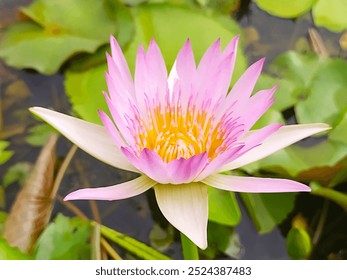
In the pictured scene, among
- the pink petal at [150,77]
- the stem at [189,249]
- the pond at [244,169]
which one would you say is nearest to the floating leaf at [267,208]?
the pond at [244,169]

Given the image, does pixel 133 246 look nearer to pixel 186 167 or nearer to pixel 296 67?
pixel 186 167

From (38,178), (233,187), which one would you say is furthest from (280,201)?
(38,178)

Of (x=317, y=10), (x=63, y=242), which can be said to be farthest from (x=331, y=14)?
(x=63, y=242)

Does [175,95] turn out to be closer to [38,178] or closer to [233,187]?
[233,187]

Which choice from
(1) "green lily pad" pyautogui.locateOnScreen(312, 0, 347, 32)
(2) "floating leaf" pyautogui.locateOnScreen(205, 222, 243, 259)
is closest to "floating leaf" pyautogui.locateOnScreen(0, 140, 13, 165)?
(2) "floating leaf" pyautogui.locateOnScreen(205, 222, 243, 259)

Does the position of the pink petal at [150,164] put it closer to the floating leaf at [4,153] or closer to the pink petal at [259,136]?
the pink petal at [259,136]

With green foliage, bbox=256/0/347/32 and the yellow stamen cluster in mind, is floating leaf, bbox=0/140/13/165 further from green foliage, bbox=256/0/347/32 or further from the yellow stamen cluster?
green foliage, bbox=256/0/347/32
